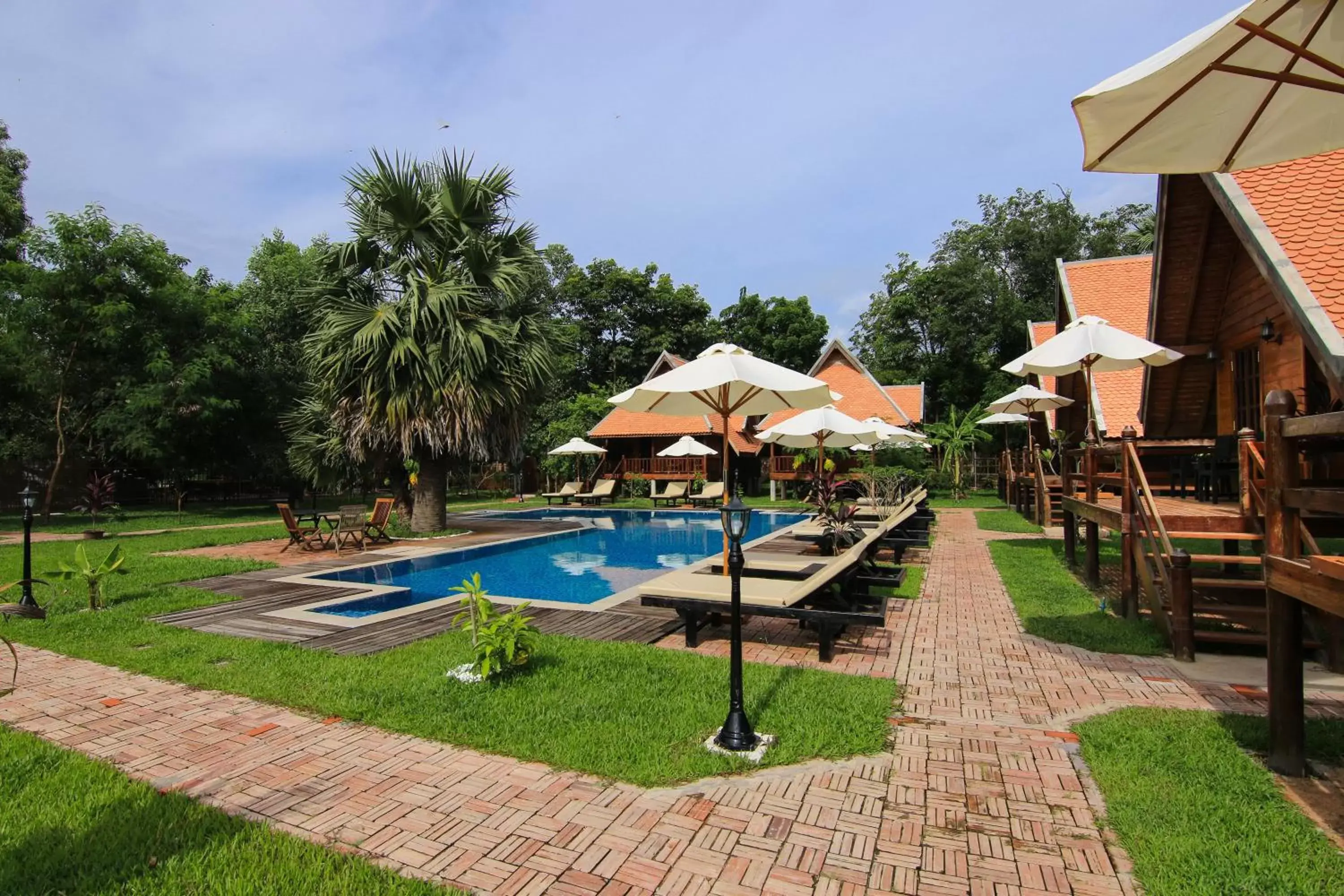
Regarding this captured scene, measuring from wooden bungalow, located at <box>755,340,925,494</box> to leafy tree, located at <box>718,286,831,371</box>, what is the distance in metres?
8.78

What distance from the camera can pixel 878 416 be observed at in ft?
82.6

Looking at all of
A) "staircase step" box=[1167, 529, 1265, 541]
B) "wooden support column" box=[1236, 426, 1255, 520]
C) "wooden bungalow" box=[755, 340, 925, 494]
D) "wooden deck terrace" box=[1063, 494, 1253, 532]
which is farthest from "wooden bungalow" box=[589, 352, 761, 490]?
"wooden support column" box=[1236, 426, 1255, 520]

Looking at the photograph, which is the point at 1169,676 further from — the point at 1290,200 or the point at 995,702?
the point at 1290,200

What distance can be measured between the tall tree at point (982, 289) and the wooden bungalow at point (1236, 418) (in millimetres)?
23709

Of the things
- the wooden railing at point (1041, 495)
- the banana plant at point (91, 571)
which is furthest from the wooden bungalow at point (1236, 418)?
the banana plant at point (91, 571)

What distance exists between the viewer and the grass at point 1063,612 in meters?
5.53

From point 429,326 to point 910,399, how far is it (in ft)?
71.6

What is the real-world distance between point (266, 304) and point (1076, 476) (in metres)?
25.7

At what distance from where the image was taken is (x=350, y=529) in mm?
11633

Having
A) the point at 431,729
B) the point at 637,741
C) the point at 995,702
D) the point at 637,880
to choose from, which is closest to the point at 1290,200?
the point at 995,702

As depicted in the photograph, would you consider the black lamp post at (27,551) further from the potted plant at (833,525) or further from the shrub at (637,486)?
the shrub at (637,486)

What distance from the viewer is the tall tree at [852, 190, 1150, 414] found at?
108 ft

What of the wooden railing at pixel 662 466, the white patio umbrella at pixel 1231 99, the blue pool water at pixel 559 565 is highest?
the white patio umbrella at pixel 1231 99

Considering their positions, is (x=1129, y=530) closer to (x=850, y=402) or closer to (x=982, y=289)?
(x=850, y=402)
